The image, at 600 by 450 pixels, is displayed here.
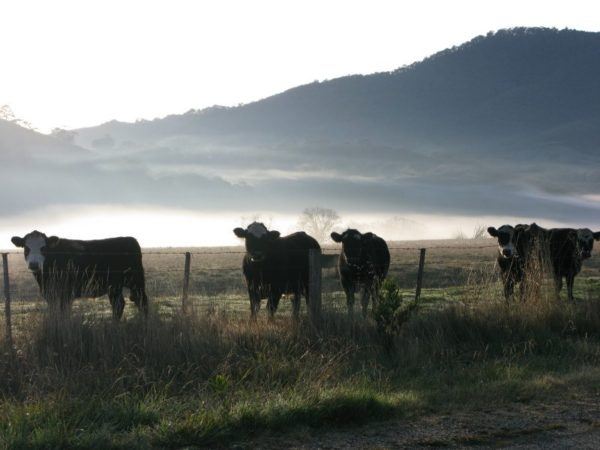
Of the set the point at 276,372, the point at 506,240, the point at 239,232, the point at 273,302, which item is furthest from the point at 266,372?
the point at 506,240

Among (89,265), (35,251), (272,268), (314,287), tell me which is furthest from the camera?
(89,265)

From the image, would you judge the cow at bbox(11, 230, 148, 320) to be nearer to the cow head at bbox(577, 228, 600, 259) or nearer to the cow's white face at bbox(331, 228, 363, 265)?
the cow's white face at bbox(331, 228, 363, 265)

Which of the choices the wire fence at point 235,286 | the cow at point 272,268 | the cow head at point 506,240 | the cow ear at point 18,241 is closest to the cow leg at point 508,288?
the wire fence at point 235,286

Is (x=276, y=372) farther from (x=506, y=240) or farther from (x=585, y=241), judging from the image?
(x=585, y=241)

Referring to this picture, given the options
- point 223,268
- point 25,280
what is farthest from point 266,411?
point 223,268

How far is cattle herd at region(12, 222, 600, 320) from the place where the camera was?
15.9m

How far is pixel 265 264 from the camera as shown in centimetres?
1645

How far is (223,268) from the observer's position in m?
35.5

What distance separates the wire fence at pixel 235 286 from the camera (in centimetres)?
1338

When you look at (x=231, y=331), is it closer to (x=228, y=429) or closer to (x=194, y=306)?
(x=194, y=306)

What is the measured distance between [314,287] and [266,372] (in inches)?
126

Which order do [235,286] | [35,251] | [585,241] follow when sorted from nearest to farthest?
[35,251]
[585,241]
[235,286]

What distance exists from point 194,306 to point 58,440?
5.22 metres

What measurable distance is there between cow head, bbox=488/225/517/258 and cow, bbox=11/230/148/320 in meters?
7.60
